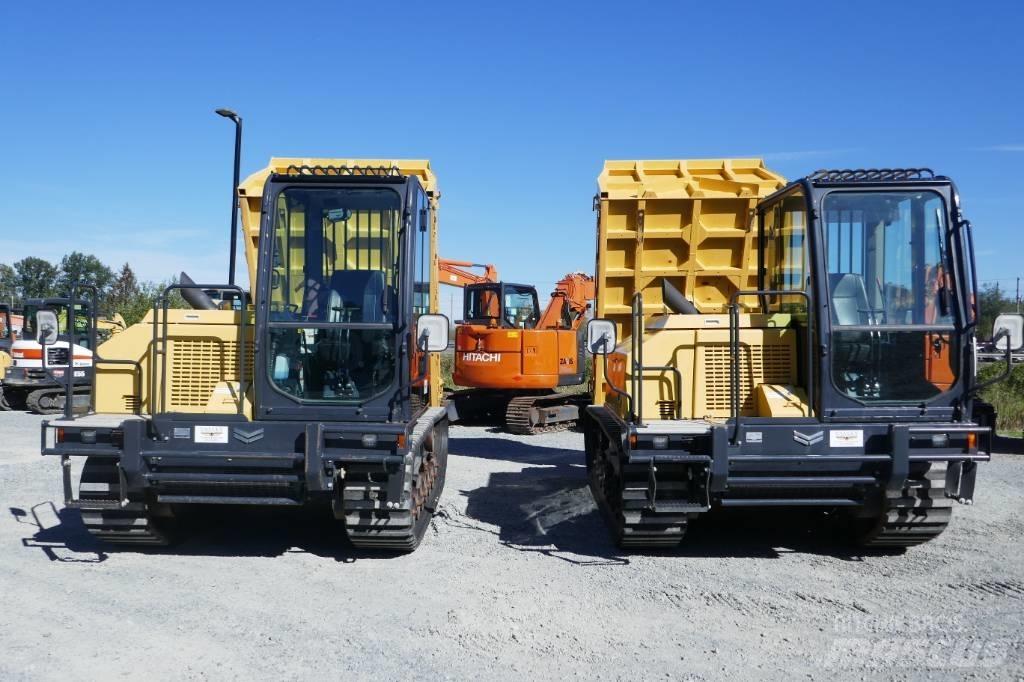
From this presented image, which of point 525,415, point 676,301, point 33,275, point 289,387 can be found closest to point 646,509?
point 676,301

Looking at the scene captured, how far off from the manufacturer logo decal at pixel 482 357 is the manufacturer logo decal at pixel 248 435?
9.14 meters

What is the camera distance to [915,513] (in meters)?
6.45

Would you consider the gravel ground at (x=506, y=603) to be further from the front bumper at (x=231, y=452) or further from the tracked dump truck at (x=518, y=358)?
the tracked dump truck at (x=518, y=358)

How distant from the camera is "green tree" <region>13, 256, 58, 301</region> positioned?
228 feet

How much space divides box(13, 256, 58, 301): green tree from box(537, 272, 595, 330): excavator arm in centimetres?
6249

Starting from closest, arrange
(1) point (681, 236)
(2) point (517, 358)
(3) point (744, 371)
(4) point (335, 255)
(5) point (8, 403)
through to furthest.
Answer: (4) point (335, 255), (3) point (744, 371), (1) point (681, 236), (2) point (517, 358), (5) point (8, 403)

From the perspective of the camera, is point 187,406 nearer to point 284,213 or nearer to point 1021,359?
point 284,213

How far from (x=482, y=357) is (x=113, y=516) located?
9.18m

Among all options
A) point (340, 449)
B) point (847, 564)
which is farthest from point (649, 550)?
point (340, 449)

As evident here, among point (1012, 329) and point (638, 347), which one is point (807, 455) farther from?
point (1012, 329)

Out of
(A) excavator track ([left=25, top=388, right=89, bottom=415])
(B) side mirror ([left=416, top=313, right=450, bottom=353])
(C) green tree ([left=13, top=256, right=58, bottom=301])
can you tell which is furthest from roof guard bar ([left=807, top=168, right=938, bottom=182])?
(C) green tree ([left=13, top=256, right=58, bottom=301])

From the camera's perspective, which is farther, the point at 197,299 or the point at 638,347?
the point at 197,299

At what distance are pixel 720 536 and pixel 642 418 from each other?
1.69 meters

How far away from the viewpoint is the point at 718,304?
384 inches
